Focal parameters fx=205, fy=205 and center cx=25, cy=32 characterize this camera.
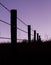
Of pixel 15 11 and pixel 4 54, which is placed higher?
pixel 15 11

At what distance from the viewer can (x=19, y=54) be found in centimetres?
359

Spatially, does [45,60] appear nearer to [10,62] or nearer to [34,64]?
[34,64]

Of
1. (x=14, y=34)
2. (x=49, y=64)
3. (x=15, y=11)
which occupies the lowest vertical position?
(x=49, y=64)

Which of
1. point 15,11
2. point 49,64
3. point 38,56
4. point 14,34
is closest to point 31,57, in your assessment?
point 38,56

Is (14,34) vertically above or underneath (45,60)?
above

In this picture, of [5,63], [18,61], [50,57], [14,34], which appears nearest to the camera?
[5,63]

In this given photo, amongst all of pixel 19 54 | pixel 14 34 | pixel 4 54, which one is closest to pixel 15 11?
pixel 14 34

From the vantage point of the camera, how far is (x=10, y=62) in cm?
308

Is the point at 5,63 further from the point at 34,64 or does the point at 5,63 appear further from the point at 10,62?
the point at 34,64

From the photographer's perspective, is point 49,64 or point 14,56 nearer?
point 49,64

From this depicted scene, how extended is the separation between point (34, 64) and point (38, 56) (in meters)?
0.38

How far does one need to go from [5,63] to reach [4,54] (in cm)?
21

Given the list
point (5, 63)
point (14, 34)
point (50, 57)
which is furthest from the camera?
point (14, 34)

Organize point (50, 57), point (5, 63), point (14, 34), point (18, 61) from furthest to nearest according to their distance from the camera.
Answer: point (14, 34) < point (50, 57) < point (18, 61) < point (5, 63)
